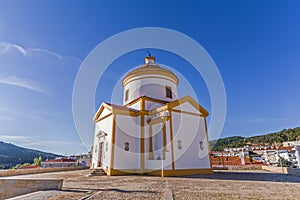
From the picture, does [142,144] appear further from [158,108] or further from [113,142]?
[158,108]

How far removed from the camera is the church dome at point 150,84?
591 inches

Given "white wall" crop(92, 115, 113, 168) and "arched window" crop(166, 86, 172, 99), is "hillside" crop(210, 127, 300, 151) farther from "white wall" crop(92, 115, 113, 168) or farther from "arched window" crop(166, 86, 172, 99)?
"white wall" crop(92, 115, 113, 168)

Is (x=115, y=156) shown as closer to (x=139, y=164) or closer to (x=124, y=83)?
(x=139, y=164)

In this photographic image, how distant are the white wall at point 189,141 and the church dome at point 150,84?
11.3ft

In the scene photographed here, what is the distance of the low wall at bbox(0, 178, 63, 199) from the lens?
5656 mm

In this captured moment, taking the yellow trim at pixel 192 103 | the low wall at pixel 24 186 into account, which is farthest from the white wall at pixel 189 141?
the low wall at pixel 24 186

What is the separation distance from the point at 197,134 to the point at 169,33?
755 cm

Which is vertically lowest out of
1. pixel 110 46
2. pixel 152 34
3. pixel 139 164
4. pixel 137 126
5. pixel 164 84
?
pixel 139 164

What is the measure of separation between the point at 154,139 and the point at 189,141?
242cm

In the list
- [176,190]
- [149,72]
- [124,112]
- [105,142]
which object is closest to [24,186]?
[176,190]

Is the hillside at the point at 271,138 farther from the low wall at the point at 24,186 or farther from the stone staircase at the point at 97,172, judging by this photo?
the low wall at the point at 24,186

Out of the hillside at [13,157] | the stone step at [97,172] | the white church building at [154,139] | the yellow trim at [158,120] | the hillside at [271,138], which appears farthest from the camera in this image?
the hillside at [271,138]

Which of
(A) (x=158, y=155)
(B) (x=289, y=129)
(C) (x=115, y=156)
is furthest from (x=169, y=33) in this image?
(B) (x=289, y=129)

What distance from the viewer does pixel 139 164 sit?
38.5ft
